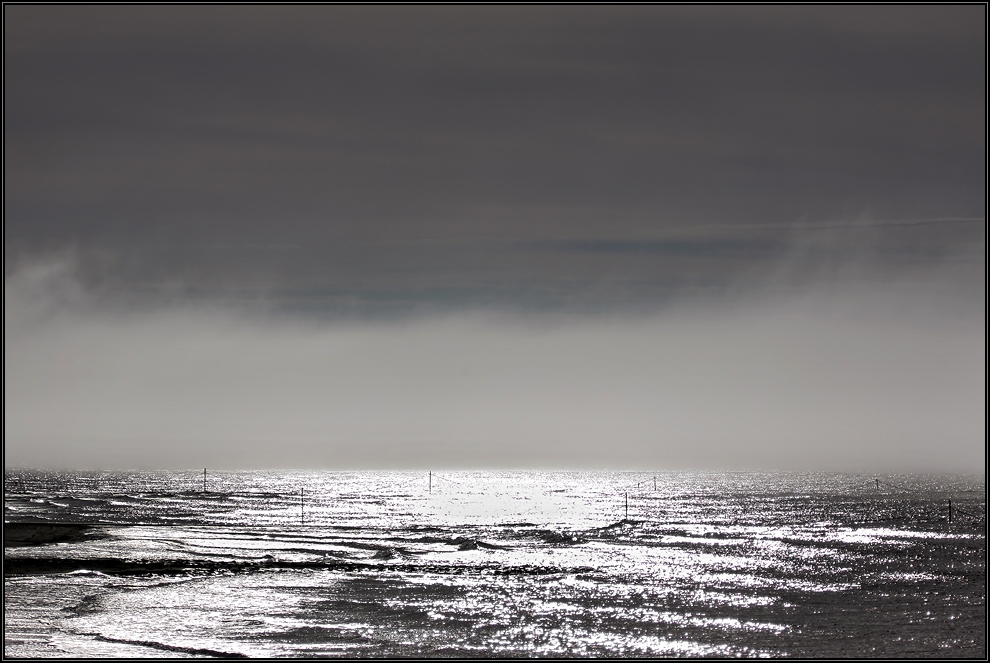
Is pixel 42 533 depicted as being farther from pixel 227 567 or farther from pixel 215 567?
pixel 227 567

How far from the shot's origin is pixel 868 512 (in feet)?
378

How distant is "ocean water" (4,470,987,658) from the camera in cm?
3219

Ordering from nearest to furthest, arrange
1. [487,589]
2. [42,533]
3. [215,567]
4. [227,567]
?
[487,589]
[215,567]
[227,567]
[42,533]

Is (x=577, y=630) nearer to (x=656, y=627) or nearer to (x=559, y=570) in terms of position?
(x=656, y=627)

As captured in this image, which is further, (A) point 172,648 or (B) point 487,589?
(B) point 487,589

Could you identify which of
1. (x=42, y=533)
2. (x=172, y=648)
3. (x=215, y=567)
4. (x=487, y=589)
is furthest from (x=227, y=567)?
(x=42, y=533)

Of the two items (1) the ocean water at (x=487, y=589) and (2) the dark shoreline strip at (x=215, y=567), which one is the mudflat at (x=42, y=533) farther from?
(2) the dark shoreline strip at (x=215, y=567)

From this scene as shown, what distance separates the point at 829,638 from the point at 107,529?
67.5m

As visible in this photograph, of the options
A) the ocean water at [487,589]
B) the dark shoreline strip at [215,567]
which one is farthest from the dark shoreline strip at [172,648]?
the dark shoreline strip at [215,567]

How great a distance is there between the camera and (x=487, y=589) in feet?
147

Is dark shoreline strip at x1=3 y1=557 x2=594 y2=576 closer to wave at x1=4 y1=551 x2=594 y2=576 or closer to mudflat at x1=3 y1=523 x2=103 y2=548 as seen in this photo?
wave at x1=4 y1=551 x2=594 y2=576

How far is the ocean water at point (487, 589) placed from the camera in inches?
1267

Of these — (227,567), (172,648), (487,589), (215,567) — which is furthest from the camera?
(227,567)

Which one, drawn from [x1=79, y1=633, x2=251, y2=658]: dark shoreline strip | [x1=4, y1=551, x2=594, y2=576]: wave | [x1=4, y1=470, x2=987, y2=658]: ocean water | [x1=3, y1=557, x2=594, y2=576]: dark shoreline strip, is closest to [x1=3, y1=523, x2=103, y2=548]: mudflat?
[x1=4, y1=470, x2=987, y2=658]: ocean water
